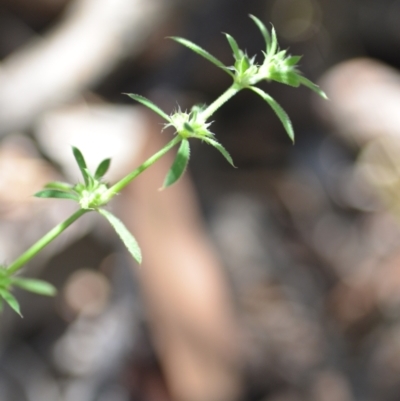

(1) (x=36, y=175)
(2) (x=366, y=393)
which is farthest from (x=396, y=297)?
(1) (x=36, y=175)

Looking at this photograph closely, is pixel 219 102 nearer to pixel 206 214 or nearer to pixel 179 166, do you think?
pixel 179 166

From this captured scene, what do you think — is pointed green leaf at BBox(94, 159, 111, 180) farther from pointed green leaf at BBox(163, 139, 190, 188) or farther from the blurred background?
the blurred background

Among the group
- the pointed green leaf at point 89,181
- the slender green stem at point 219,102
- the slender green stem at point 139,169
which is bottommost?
the slender green stem at point 139,169

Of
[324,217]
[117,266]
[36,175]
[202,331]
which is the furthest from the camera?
[324,217]

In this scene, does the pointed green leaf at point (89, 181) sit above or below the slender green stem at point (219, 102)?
above

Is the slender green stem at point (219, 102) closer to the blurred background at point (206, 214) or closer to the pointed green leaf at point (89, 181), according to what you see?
the pointed green leaf at point (89, 181)

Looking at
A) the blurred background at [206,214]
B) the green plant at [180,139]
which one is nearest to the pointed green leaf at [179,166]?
the green plant at [180,139]

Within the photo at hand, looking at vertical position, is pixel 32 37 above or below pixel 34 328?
above

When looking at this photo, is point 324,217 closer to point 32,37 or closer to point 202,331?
point 202,331
